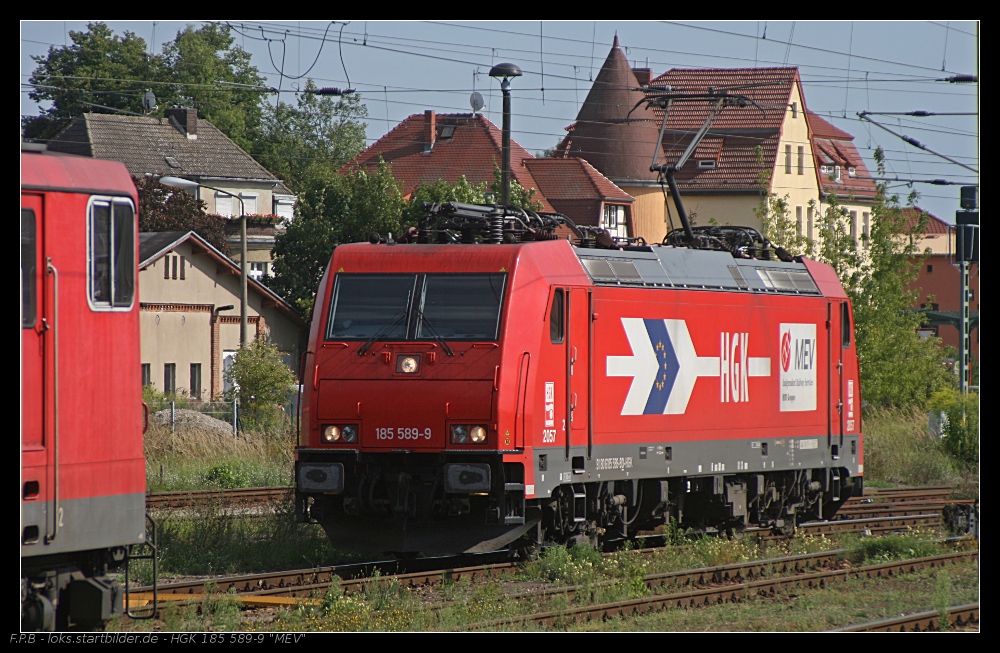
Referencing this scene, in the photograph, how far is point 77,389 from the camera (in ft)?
29.8

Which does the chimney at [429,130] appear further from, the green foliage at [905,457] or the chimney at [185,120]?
Result: the green foliage at [905,457]

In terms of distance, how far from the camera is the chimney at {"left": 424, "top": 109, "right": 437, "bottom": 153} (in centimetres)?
6156

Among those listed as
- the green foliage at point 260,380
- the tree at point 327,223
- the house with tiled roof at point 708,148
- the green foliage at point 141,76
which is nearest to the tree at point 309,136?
the green foliage at point 141,76

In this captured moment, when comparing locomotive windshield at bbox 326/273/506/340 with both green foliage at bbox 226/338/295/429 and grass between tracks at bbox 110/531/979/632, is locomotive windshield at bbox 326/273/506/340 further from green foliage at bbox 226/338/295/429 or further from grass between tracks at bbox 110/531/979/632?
green foliage at bbox 226/338/295/429

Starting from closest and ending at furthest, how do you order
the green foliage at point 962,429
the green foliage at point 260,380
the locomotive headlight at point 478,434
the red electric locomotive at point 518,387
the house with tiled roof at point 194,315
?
the locomotive headlight at point 478,434, the red electric locomotive at point 518,387, the green foliage at point 962,429, the green foliage at point 260,380, the house with tiled roof at point 194,315

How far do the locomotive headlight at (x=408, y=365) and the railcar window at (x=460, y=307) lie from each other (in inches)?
9.2

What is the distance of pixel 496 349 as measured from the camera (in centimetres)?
1332

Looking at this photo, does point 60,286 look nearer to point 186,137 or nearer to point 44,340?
point 44,340

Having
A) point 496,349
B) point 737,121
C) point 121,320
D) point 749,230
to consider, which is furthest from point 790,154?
point 121,320

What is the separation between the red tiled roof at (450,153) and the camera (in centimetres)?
5891

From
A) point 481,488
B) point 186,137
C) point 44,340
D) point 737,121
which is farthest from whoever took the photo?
point 186,137

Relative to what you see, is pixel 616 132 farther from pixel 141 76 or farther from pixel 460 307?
pixel 460 307

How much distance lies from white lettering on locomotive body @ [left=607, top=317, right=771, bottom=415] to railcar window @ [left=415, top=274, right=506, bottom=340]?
1.83m

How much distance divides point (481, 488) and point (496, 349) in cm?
132
